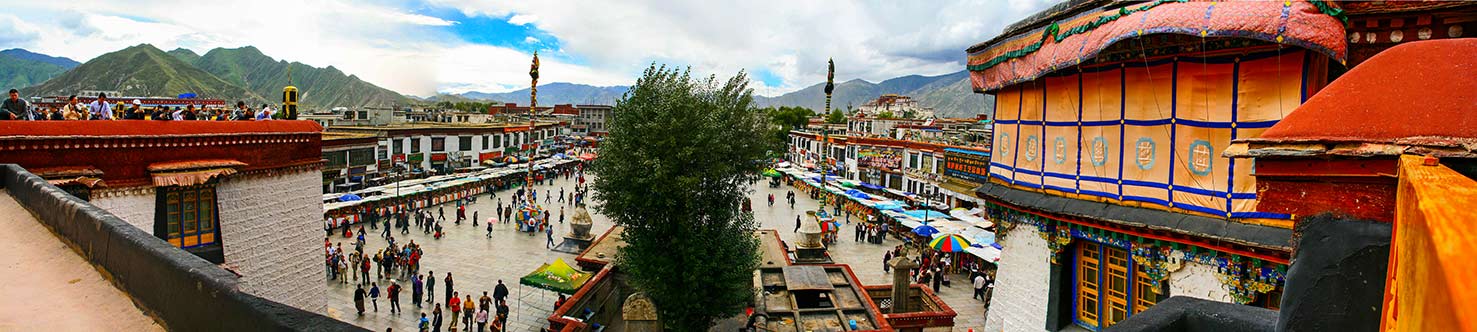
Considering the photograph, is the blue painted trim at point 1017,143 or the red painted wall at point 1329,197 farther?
the blue painted trim at point 1017,143

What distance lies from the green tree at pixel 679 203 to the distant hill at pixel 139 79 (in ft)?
541

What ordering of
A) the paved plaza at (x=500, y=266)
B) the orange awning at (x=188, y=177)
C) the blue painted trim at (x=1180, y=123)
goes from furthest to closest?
the paved plaza at (x=500, y=266) → the orange awning at (x=188, y=177) → the blue painted trim at (x=1180, y=123)

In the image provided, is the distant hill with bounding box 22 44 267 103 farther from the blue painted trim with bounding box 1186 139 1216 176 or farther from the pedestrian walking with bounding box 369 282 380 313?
the blue painted trim with bounding box 1186 139 1216 176

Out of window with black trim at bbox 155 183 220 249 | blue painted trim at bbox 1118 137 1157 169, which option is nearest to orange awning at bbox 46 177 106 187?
window with black trim at bbox 155 183 220 249

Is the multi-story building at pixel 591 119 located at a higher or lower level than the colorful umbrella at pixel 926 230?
higher

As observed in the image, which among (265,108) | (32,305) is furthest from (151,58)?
(32,305)

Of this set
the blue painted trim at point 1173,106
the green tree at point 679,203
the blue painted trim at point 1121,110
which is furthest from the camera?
the green tree at point 679,203

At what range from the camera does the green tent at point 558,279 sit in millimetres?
16948

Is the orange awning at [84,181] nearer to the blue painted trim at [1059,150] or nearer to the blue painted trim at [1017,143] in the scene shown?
the blue painted trim at [1017,143]

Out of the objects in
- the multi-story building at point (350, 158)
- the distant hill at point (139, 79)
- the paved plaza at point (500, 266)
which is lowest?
the paved plaza at point (500, 266)

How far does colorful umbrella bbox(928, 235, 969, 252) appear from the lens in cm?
2220

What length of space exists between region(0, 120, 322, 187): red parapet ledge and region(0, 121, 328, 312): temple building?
0.05 ft

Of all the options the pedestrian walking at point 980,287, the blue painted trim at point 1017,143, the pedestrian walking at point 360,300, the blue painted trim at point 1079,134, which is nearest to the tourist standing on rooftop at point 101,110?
the pedestrian walking at point 360,300

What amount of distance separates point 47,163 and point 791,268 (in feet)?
53.4
